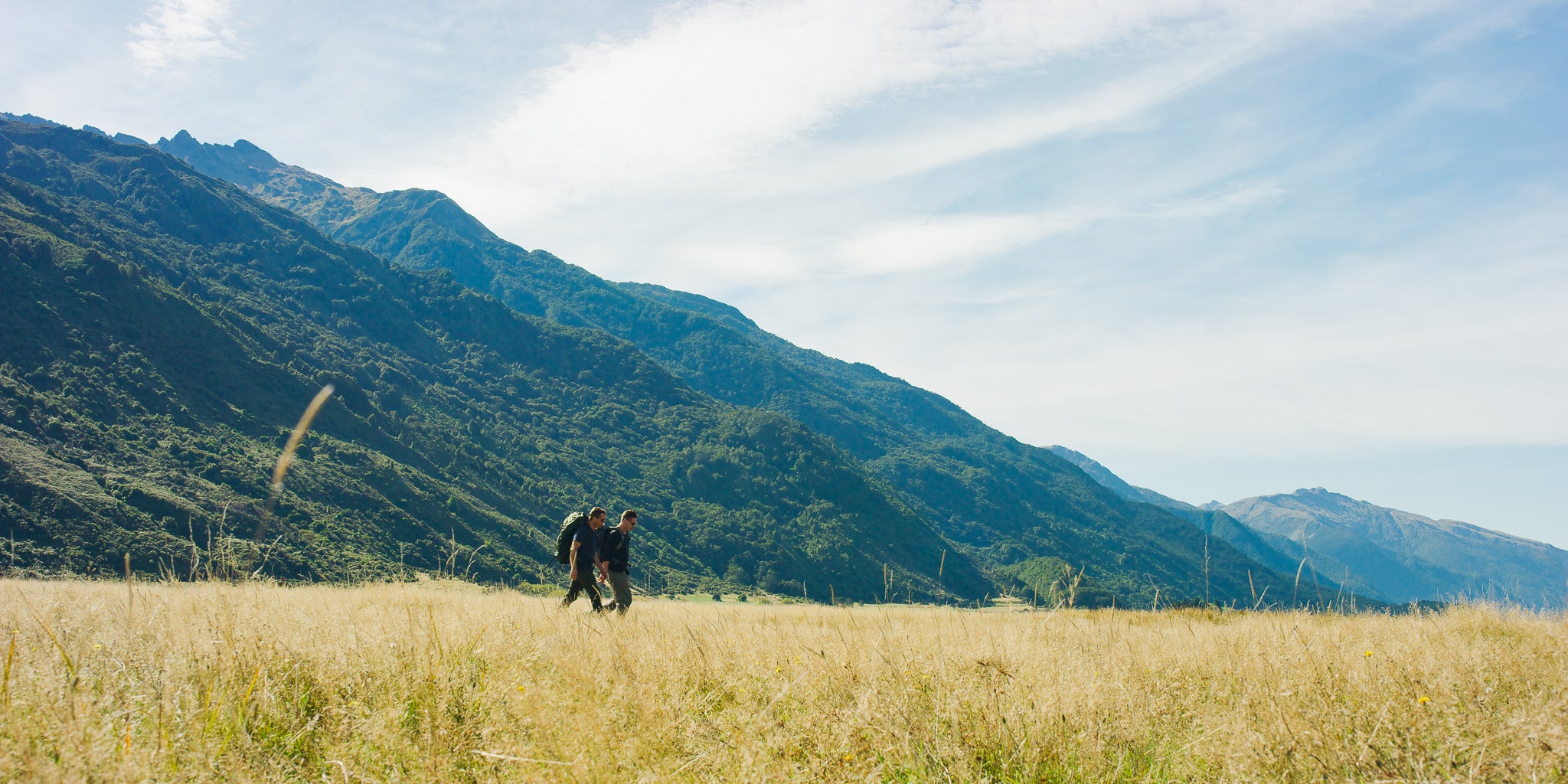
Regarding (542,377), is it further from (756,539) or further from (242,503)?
(242,503)

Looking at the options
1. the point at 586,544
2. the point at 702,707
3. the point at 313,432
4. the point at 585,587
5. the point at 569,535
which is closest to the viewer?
the point at 702,707

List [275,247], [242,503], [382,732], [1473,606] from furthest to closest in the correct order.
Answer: [275,247], [242,503], [1473,606], [382,732]

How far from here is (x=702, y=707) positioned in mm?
4297

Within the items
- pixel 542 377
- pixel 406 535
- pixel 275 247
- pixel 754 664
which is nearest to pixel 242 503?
pixel 406 535

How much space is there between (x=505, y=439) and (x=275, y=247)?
86414mm

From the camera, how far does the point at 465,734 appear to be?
11.5 ft

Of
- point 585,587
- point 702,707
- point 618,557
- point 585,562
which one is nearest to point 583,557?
point 585,562

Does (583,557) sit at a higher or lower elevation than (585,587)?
higher

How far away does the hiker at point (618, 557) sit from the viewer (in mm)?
9539

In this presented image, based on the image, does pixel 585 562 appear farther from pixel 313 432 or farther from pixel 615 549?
pixel 313 432

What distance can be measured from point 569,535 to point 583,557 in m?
0.43

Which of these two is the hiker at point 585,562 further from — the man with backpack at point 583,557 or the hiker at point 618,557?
the hiker at point 618,557

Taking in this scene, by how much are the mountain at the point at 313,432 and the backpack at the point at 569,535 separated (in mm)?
3829

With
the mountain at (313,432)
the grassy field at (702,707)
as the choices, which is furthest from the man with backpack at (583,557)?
the mountain at (313,432)
